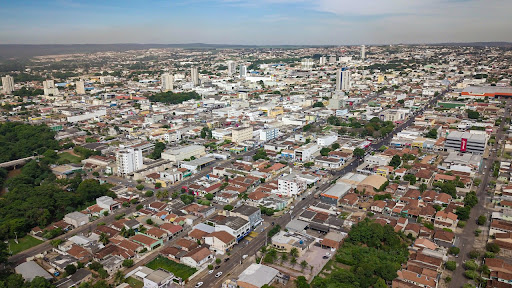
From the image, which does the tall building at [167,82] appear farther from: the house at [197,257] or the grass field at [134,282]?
the grass field at [134,282]

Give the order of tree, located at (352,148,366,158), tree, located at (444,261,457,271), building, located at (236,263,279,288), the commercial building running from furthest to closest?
tree, located at (352,148,366,158), the commercial building, tree, located at (444,261,457,271), building, located at (236,263,279,288)

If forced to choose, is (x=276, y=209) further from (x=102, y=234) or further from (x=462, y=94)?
(x=462, y=94)

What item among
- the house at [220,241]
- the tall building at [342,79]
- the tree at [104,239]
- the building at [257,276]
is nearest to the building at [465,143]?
the house at [220,241]

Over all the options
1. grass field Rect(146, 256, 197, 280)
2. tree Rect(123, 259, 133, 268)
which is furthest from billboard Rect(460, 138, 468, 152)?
tree Rect(123, 259, 133, 268)

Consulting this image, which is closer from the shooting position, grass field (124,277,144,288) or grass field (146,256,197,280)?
grass field (124,277,144,288)

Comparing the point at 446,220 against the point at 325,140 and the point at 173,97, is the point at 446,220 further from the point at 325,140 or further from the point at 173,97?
the point at 173,97

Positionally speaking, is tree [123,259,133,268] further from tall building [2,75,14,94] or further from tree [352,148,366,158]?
tall building [2,75,14,94]

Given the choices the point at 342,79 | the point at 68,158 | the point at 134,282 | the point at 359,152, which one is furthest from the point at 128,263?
the point at 342,79
